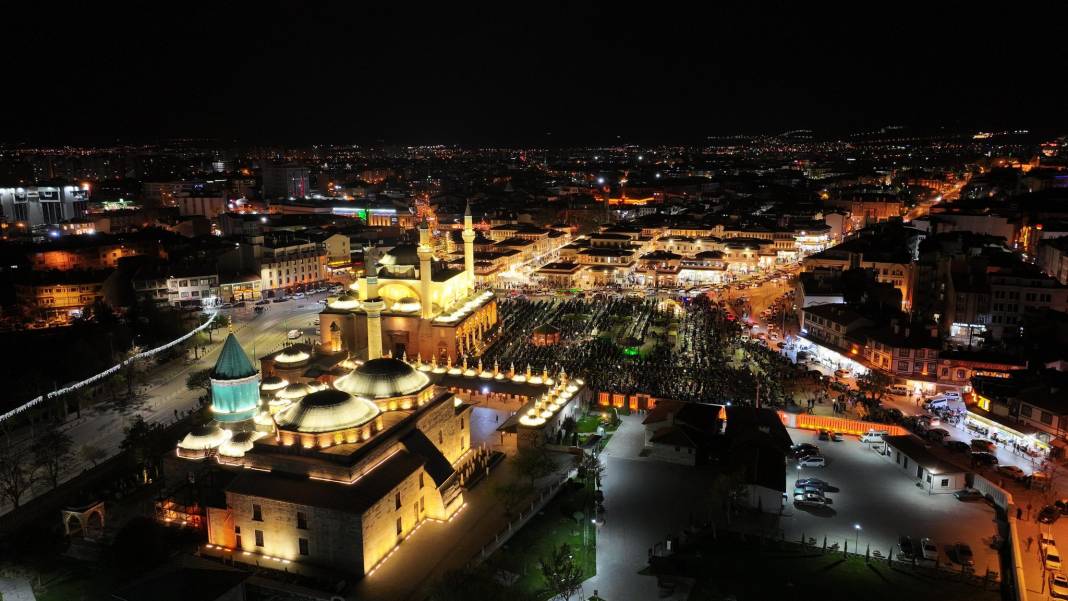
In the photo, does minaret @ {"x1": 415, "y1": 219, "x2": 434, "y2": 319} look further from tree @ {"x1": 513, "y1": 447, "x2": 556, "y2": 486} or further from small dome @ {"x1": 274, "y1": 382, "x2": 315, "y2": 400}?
tree @ {"x1": 513, "y1": 447, "x2": 556, "y2": 486}

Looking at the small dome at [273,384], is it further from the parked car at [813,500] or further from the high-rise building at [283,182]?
the high-rise building at [283,182]

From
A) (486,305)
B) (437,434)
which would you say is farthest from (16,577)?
(486,305)

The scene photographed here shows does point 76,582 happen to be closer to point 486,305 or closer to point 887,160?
point 486,305

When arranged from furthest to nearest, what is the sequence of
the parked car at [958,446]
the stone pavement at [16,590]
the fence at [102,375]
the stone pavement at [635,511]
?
1. the fence at [102,375]
2. the parked car at [958,446]
3. the stone pavement at [635,511]
4. the stone pavement at [16,590]

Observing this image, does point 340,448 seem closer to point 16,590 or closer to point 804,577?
point 16,590

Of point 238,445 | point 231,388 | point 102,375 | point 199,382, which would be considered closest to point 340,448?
point 238,445

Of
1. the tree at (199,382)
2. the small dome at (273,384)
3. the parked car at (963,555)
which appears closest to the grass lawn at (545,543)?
the parked car at (963,555)

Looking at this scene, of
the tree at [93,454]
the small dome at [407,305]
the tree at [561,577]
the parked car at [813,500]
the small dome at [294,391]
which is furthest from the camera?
the small dome at [407,305]
